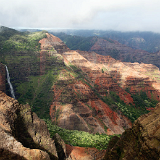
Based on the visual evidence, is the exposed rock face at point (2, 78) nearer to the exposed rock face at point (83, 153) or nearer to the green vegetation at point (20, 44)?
the green vegetation at point (20, 44)

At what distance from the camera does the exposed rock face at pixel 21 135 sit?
1584 cm

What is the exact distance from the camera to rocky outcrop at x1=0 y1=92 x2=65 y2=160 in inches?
623

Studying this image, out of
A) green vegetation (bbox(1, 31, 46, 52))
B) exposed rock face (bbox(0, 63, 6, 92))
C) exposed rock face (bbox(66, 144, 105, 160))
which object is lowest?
exposed rock face (bbox(66, 144, 105, 160))

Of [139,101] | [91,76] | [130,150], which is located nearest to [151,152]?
[130,150]

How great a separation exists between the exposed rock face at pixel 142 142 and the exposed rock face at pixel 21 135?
Result: 9.34 meters

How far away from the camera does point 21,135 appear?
2178 cm

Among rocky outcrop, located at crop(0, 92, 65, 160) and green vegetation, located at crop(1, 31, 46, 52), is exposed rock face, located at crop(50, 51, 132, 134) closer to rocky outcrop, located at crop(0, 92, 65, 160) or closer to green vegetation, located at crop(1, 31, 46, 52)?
green vegetation, located at crop(1, 31, 46, 52)

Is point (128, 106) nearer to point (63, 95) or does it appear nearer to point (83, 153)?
point (63, 95)

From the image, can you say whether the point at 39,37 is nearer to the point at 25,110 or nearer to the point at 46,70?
the point at 46,70

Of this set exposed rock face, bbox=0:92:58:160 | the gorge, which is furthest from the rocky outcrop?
the gorge

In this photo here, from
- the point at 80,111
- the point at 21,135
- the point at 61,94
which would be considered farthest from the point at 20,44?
the point at 21,135

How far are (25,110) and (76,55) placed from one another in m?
103

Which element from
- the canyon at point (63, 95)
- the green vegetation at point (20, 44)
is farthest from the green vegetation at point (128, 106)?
the green vegetation at point (20, 44)

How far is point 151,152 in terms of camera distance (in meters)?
15.1
